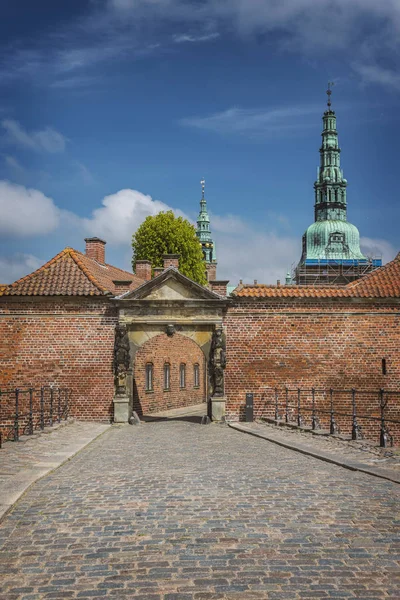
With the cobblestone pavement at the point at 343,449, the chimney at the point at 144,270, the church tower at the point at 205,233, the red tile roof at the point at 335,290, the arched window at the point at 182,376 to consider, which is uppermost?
the church tower at the point at 205,233

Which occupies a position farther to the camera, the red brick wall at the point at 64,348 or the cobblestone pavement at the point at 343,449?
the red brick wall at the point at 64,348

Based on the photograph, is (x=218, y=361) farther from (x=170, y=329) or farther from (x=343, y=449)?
(x=343, y=449)

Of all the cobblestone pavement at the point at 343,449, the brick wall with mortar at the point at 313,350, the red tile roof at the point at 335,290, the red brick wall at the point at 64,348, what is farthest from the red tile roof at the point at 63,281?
the cobblestone pavement at the point at 343,449

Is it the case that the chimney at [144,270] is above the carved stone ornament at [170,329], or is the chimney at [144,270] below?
above

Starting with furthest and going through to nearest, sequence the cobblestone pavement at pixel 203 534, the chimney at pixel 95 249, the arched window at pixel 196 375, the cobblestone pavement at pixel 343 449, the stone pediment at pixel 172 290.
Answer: the arched window at pixel 196 375 < the chimney at pixel 95 249 < the stone pediment at pixel 172 290 < the cobblestone pavement at pixel 343 449 < the cobblestone pavement at pixel 203 534

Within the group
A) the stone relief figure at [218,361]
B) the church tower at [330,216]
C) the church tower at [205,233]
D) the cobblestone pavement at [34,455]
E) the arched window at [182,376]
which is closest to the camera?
the cobblestone pavement at [34,455]

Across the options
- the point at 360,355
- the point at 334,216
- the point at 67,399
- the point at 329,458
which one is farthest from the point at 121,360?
the point at 334,216

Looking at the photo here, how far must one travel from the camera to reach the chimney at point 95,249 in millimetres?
28283

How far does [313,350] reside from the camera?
67.8ft

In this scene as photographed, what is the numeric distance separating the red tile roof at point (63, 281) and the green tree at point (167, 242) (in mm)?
18555

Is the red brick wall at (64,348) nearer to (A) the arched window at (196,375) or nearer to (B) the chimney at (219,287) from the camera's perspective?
(B) the chimney at (219,287)

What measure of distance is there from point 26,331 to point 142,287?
4.04 m

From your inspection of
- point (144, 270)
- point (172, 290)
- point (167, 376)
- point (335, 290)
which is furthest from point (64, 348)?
point (144, 270)

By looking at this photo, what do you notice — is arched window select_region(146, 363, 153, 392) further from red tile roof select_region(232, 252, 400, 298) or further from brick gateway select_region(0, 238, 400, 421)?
red tile roof select_region(232, 252, 400, 298)
